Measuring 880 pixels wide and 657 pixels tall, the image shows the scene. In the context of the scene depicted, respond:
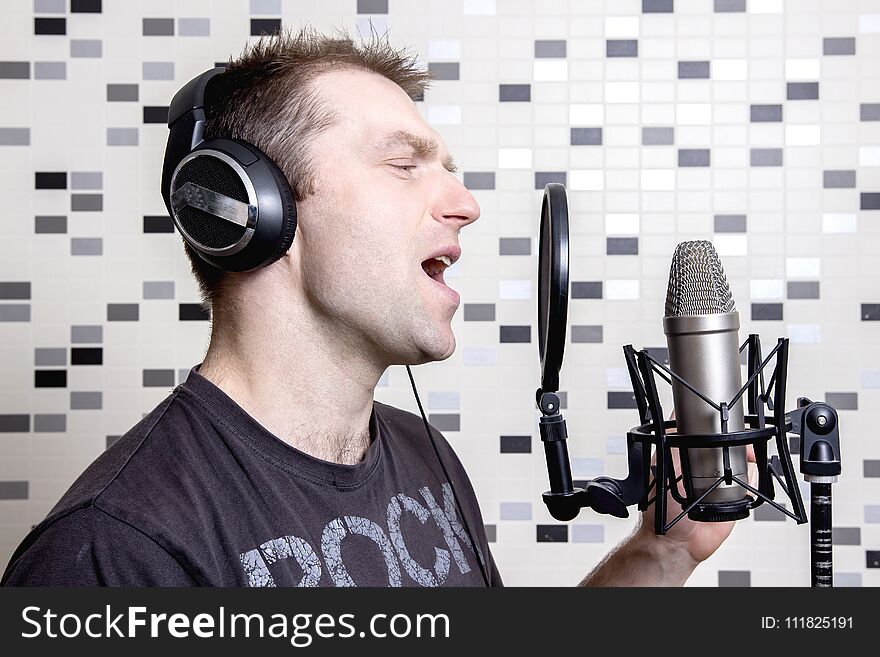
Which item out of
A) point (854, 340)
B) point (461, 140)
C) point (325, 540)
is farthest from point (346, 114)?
point (854, 340)

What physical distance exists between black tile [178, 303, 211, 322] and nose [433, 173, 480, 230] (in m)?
0.76

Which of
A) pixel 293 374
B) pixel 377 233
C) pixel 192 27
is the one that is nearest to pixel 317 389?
pixel 293 374

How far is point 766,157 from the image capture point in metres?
1.65

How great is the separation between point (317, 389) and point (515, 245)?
2.41 feet

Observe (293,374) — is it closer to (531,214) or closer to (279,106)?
(279,106)

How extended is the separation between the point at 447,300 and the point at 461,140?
0.69 metres

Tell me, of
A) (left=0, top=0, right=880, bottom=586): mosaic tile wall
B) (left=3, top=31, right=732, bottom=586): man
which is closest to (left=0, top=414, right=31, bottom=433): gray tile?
(left=0, top=0, right=880, bottom=586): mosaic tile wall

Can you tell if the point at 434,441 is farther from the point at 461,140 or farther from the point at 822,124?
the point at 822,124

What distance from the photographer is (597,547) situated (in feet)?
5.50

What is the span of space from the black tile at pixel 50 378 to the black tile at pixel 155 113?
510 millimetres

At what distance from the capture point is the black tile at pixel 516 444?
1.67 meters

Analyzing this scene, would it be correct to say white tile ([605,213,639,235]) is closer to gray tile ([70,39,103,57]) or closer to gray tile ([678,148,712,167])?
gray tile ([678,148,712,167])

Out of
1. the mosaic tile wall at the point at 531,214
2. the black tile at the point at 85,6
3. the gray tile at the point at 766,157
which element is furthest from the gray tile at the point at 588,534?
the black tile at the point at 85,6

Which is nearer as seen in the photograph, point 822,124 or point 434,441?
point 434,441
